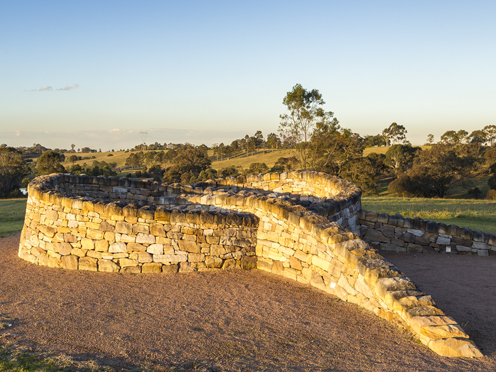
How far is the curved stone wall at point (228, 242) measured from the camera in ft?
18.9

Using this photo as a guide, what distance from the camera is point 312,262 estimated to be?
6883 mm

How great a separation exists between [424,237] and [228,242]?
5048 mm

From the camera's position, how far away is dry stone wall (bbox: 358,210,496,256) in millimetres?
9344

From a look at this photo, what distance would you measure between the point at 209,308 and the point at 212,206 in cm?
371

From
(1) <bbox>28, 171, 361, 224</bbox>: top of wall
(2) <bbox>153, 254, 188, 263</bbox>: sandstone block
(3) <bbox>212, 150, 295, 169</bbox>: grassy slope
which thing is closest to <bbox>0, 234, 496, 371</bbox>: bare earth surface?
(2) <bbox>153, 254, 188, 263</bbox>: sandstone block

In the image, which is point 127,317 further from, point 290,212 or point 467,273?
point 467,273

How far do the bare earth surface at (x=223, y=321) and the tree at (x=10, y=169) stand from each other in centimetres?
4405

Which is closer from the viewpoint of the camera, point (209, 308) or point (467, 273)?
point (209, 308)

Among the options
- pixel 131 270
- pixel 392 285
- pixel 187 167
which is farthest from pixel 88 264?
pixel 187 167

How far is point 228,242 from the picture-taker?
25.3 ft

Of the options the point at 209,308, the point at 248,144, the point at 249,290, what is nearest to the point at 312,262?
the point at 249,290

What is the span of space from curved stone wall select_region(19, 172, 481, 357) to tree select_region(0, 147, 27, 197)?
42455mm

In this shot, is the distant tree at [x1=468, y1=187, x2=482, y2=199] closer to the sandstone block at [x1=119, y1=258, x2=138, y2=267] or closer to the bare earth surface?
the bare earth surface

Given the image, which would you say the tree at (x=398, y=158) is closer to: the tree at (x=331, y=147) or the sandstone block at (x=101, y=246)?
the tree at (x=331, y=147)
